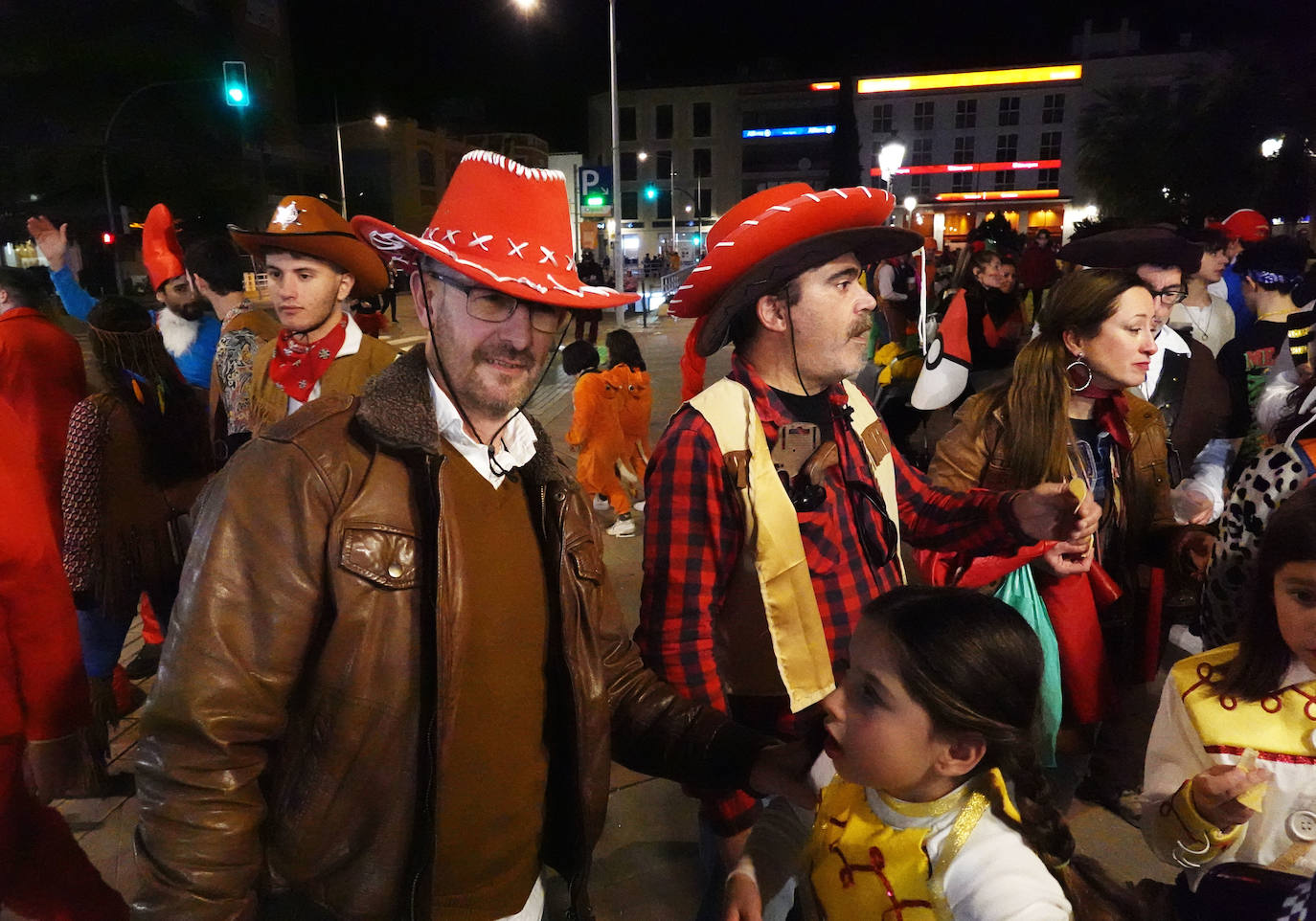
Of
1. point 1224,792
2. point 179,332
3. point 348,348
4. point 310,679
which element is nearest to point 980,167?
point 179,332

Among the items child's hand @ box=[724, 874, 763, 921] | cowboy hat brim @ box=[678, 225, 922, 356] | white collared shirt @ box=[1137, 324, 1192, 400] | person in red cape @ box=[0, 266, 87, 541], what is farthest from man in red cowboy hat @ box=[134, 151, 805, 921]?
white collared shirt @ box=[1137, 324, 1192, 400]

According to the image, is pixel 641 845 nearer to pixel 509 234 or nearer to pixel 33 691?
pixel 33 691

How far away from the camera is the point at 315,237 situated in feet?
11.1

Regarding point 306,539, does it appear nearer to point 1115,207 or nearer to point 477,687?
point 477,687

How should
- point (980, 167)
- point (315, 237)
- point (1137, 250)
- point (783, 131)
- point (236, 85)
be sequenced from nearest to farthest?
point (1137, 250) → point (315, 237) → point (236, 85) → point (980, 167) → point (783, 131)

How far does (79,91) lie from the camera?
113ft

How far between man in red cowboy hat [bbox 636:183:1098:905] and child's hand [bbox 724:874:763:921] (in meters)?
Result: 0.36

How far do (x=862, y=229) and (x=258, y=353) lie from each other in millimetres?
2966

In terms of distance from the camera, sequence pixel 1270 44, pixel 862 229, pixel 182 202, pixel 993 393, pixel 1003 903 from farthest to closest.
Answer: pixel 182 202 → pixel 1270 44 → pixel 993 393 → pixel 862 229 → pixel 1003 903

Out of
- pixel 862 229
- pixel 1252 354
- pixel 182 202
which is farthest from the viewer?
A: pixel 182 202

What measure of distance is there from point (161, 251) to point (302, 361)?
2215 millimetres

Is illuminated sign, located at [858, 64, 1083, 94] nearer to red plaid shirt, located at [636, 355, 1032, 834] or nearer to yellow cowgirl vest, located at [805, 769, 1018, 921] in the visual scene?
red plaid shirt, located at [636, 355, 1032, 834]

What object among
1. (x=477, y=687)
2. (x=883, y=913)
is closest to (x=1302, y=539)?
(x=883, y=913)

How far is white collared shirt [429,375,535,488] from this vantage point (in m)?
1.61
